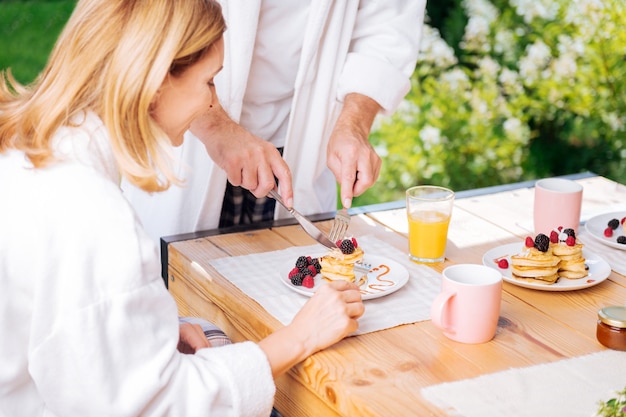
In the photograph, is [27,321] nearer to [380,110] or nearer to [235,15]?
[235,15]

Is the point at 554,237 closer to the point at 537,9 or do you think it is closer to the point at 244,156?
the point at 244,156

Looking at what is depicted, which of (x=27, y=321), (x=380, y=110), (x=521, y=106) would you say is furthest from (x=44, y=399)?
(x=521, y=106)

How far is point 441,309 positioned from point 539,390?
0.22m

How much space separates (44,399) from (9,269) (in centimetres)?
21

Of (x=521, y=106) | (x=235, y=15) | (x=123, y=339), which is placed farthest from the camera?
(x=521, y=106)

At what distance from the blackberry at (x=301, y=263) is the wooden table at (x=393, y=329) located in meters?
0.13

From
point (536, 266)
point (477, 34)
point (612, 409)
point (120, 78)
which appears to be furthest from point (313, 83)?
point (477, 34)

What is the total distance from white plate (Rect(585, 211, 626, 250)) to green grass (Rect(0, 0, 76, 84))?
14.2ft

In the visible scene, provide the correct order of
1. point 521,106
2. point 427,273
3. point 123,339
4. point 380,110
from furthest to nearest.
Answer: point 521,106 < point 380,110 < point 427,273 < point 123,339

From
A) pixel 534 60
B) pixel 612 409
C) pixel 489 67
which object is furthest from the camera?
pixel 489 67

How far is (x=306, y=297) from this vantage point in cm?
177

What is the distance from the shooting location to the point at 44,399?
4.64ft

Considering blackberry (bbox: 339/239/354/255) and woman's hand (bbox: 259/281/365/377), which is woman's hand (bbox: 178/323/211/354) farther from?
blackberry (bbox: 339/239/354/255)

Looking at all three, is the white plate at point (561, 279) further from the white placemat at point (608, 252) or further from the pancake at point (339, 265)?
the pancake at point (339, 265)
